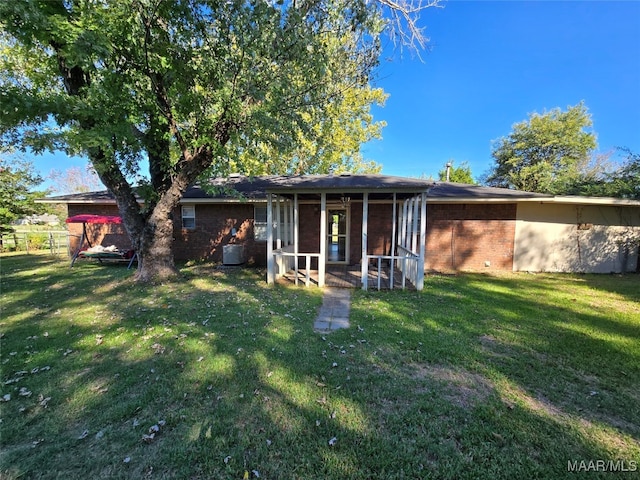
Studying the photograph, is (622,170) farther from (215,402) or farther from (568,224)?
(215,402)

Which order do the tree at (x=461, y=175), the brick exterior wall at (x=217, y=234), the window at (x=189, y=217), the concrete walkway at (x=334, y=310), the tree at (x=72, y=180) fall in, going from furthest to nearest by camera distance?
1. the tree at (x=72, y=180)
2. the tree at (x=461, y=175)
3. the window at (x=189, y=217)
4. the brick exterior wall at (x=217, y=234)
5. the concrete walkway at (x=334, y=310)

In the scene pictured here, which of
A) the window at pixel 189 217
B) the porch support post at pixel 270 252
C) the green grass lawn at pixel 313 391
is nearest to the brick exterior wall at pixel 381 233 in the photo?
the window at pixel 189 217

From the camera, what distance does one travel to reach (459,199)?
9461 millimetres

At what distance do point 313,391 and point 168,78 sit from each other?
687 cm

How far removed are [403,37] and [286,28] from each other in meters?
2.82

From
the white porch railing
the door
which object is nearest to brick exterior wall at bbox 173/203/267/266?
the white porch railing

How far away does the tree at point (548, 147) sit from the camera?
22.6 m

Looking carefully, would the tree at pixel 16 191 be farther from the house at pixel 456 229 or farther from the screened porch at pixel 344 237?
the screened porch at pixel 344 237

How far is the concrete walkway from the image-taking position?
15.9 feet

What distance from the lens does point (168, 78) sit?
618cm

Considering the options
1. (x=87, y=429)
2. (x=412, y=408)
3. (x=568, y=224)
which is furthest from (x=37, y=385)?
(x=568, y=224)

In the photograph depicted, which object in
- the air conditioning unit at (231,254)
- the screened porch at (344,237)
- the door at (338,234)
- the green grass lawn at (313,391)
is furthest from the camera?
the door at (338,234)

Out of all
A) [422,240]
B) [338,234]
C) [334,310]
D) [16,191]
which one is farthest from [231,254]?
[16,191]

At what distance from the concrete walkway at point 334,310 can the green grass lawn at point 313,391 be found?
0.24 m
